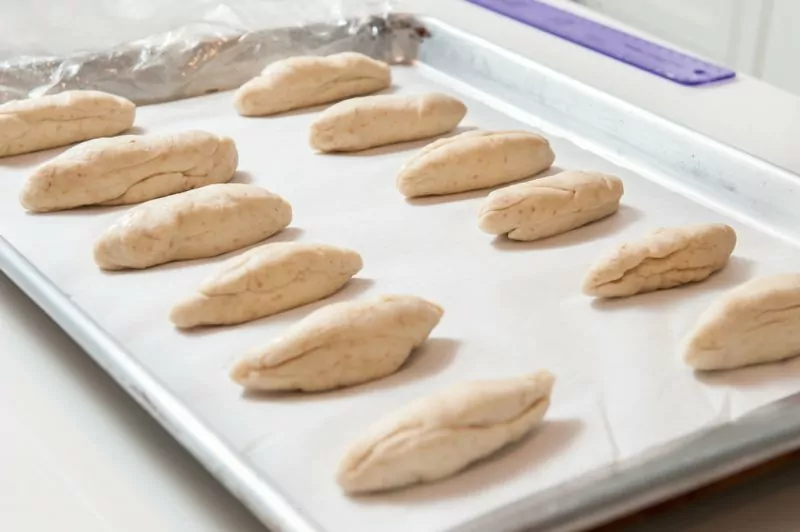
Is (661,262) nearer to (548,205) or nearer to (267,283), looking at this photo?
(548,205)

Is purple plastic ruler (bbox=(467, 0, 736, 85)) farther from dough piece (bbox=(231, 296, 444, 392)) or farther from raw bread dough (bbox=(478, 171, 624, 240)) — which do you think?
dough piece (bbox=(231, 296, 444, 392))

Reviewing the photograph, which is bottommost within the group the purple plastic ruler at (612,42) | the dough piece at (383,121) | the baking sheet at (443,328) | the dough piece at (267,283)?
the baking sheet at (443,328)

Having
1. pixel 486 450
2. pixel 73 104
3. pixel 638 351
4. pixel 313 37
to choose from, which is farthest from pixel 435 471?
pixel 313 37

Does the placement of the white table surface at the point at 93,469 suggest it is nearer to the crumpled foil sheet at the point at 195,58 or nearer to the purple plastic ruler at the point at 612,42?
the crumpled foil sheet at the point at 195,58

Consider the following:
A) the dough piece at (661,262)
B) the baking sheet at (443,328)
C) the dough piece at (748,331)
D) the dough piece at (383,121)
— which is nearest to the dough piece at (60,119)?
the baking sheet at (443,328)

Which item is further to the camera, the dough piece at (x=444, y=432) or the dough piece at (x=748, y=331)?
the dough piece at (x=748, y=331)

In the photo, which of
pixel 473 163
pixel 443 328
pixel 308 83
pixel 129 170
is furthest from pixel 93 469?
pixel 308 83
